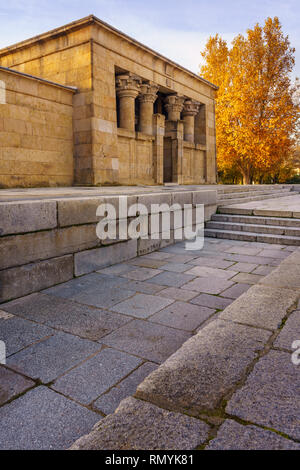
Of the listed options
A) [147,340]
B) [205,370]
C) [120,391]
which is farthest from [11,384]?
[205,370]

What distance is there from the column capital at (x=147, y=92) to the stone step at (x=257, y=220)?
327 inches

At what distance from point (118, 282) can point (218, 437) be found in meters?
3.00

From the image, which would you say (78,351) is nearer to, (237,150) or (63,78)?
(63,78)

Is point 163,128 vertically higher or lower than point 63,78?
lower

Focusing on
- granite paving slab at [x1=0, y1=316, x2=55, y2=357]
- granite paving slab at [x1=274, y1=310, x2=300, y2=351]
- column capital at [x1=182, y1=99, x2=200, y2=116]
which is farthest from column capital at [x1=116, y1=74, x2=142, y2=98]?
granite paving slab at [x1=274, y1=310, x2=300, y2=351]

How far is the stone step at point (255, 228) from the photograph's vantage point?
690 cm

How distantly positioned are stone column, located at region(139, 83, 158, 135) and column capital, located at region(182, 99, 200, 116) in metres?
3.26

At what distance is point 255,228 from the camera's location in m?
7.43

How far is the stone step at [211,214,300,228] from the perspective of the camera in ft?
24.1

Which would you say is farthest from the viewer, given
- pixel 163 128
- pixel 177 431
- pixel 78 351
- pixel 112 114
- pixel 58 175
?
pixel 163 128
